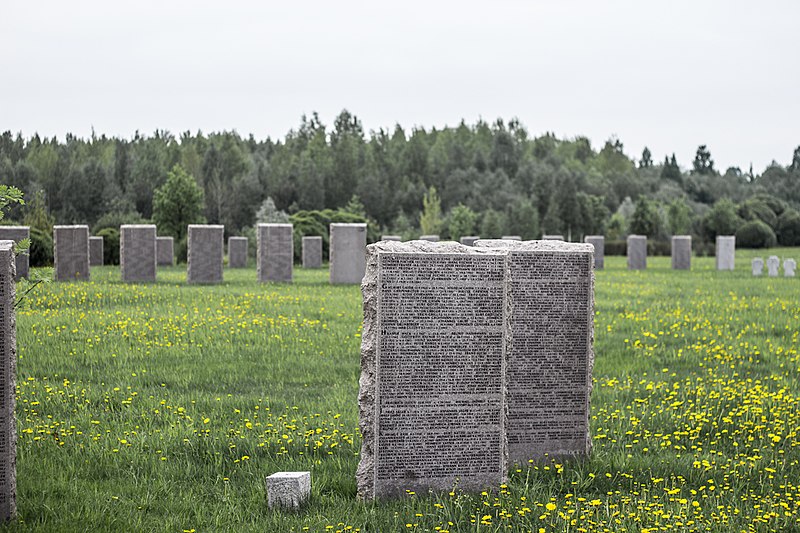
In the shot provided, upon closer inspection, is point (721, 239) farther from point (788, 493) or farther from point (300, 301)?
point (788, 493)

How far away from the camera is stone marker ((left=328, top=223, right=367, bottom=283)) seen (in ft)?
89.1

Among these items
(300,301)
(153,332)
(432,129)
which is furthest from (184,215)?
(432,129)

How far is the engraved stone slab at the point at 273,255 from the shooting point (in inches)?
1078

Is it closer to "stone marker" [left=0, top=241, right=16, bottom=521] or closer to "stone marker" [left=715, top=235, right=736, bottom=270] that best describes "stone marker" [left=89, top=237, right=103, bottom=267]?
"stone marker" [left=715, top=235, right=736, bottom=270]

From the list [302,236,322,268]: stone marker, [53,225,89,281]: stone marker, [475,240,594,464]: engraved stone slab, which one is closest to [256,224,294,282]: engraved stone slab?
[53,225,89,281]: stone marker

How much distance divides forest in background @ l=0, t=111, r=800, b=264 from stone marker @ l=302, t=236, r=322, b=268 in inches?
251

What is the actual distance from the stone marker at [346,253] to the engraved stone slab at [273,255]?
1308 mm

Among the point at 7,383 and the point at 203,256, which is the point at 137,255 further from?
the point at 7,383

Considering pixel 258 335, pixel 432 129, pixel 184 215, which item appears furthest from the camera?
pixel 432 129

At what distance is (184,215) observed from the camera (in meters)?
52.7

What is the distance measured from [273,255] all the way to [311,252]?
37.6 ft

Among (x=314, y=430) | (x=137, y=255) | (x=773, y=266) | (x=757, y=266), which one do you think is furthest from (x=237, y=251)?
(x=314, y=430)

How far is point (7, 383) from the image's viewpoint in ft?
20.9

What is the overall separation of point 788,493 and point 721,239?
3356cm
